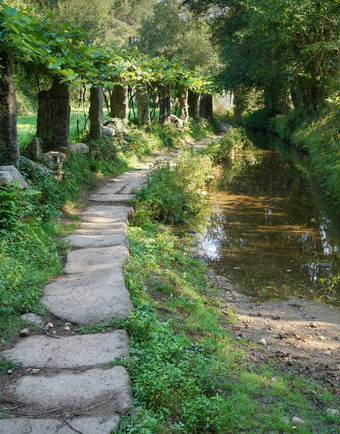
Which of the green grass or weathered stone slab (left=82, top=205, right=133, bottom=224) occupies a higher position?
weathered stone slab (left=82, top=205, right=133, bottom=224)

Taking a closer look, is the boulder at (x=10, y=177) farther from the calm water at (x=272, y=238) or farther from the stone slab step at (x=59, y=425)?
the stone slab step at (x=59, y=425)

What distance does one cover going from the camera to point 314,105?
812 inches

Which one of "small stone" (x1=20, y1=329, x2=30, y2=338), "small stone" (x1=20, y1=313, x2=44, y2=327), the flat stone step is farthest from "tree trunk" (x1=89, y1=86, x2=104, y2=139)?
"small stone" (x1=20, y1=329, x2=30, y2=338)

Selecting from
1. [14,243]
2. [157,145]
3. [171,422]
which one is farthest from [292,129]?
[171,422]

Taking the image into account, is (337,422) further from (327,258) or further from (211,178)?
(211,178)

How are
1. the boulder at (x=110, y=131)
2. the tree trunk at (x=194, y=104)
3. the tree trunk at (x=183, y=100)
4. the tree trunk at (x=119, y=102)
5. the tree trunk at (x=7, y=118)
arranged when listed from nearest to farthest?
the tree trunk at (x=7, y=118) < the boulder at (x=110, y=131) < the tree trunk at (x=119, y=102) < the tree trunk at (x=183, y=100) < the tree trunk at (x=194, y=104)

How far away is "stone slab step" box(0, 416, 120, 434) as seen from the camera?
2439 millimetres

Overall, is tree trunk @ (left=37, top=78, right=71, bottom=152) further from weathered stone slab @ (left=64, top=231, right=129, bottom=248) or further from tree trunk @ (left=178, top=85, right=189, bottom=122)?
tree trunk @ (left=178, top=85, right=189, bottom=122)

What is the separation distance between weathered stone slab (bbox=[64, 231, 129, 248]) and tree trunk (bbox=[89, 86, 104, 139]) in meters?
5.97

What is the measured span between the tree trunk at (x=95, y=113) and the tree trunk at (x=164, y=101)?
322 inches

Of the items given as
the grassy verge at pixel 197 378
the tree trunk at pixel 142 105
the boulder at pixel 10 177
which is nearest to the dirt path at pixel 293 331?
the grassy verge at pixel 197 378

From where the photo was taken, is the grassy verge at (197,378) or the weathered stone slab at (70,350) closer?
the grassy verge at (197,378)

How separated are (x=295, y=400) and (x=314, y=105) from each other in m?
19.5

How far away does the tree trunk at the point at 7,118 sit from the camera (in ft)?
20.5
